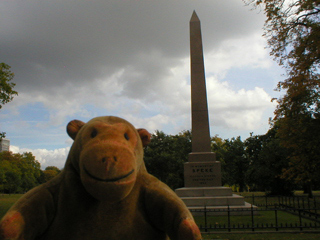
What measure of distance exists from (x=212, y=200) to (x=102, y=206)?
9.96 meters

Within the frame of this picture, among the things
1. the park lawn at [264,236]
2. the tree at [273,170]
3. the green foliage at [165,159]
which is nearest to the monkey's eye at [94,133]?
the park lawn at [264,236]

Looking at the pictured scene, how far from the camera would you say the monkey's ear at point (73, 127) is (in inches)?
100

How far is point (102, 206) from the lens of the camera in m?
2.26

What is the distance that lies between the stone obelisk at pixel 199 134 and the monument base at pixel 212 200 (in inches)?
23.7

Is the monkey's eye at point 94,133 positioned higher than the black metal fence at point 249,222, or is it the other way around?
the monkey's eye at point 94,133

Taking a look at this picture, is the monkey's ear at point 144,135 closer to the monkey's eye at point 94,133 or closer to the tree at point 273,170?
the monkey's eye at point 94,133

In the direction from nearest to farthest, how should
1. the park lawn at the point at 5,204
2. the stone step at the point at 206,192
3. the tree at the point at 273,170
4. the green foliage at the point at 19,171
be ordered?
the stone step at the point at 206,192
the park lawn at the point at 5,204
the tree at the point at 273,170
the green foliage at the point at 19,171

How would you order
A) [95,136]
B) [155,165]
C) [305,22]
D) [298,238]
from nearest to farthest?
[95,136], [298,238], [305,22], [155,165]

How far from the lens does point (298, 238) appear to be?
7844 millimetres

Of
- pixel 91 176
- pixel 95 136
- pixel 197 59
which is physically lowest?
pixel 91 176

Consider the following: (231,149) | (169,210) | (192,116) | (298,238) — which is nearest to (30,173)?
(231,149)

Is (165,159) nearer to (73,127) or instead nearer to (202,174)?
(202,174)

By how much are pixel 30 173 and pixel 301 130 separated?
2210 inches

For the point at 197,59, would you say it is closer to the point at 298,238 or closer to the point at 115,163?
the point at 298,238
